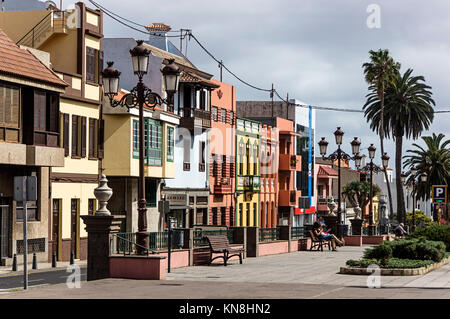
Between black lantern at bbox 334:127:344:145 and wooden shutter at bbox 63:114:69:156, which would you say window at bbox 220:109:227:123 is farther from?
wooden shutter at bbox 63:114:69:156

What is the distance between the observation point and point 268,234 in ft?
125

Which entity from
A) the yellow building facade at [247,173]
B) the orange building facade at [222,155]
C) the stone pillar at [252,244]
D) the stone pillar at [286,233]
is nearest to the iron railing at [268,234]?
the stone pillar at [286,233]

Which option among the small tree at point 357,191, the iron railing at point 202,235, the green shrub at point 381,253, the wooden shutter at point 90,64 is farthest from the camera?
the small tree at point 357,191

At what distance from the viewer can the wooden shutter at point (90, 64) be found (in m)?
43.3

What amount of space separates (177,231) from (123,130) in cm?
1717

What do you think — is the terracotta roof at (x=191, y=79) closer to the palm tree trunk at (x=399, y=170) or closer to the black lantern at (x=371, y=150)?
the black lantern at (x=371, y=150)

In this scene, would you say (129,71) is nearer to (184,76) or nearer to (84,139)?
(184,76)

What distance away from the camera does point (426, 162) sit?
84.7 meters

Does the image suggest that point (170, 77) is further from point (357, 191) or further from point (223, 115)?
point (357, 191)

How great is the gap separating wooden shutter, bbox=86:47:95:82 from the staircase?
168cm

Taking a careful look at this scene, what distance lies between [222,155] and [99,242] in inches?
1632

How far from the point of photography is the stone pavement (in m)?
18.1

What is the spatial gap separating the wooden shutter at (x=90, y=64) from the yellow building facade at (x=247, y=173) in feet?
79.4

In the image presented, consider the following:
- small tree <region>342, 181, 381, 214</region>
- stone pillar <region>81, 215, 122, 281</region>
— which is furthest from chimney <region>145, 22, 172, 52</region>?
small tree <region>342, 181, 381, 214</region>
